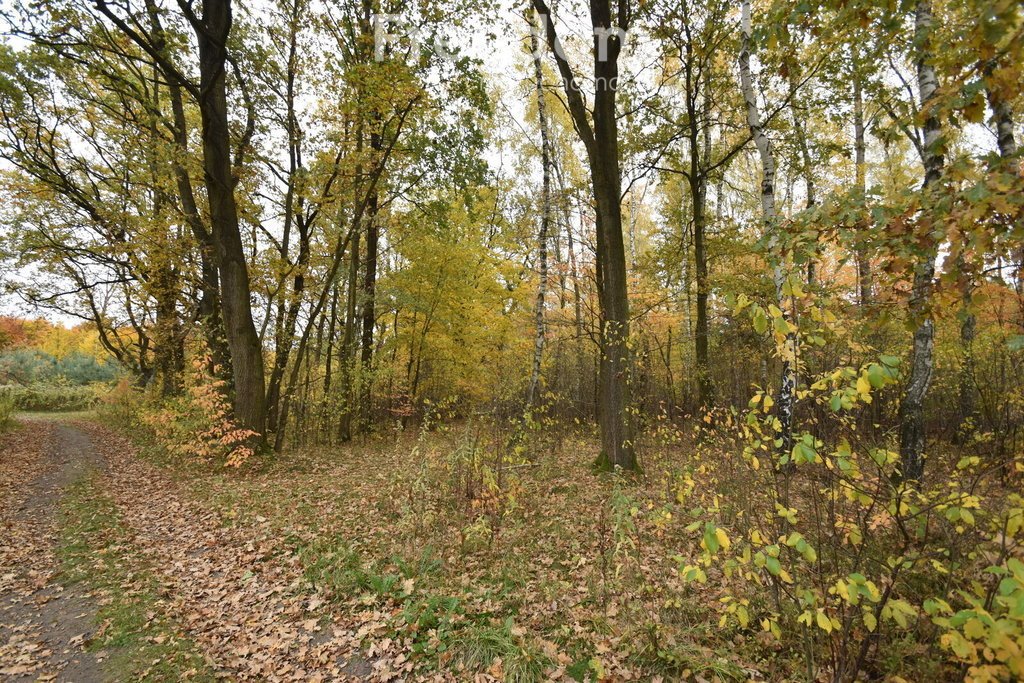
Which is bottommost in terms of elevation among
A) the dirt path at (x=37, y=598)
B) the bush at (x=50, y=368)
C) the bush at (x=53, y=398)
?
the dirt path at (x=37, y=598)

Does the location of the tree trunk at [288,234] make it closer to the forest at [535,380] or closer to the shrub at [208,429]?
the forest at [535,380]

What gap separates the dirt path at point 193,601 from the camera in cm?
395

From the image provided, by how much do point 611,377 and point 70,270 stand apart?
2002 centimetres

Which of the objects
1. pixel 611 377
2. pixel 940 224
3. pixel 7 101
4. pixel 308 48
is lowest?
pixel 611 377

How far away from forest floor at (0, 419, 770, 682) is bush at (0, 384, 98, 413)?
27.9 meters

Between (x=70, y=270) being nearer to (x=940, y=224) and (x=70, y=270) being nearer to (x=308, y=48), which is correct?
(x=308, y=48)

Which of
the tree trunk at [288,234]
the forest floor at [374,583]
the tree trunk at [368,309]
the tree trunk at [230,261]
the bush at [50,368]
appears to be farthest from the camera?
the bush at [50,368]

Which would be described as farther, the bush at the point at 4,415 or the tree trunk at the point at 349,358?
the bush at the point at 4,415

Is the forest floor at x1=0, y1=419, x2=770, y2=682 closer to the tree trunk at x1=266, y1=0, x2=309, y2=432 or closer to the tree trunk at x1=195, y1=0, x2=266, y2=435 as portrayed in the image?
the tree trunk at x1=195, y1=0, x2=266, y2=435

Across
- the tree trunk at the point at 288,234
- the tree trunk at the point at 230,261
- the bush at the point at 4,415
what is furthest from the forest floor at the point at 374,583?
the bush at the point at 4,415

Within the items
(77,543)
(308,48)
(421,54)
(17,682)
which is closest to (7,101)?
(308,48)

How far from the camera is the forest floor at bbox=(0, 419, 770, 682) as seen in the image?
3.74m

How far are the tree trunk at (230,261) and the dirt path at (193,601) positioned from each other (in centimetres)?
244

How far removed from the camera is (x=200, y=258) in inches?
516
